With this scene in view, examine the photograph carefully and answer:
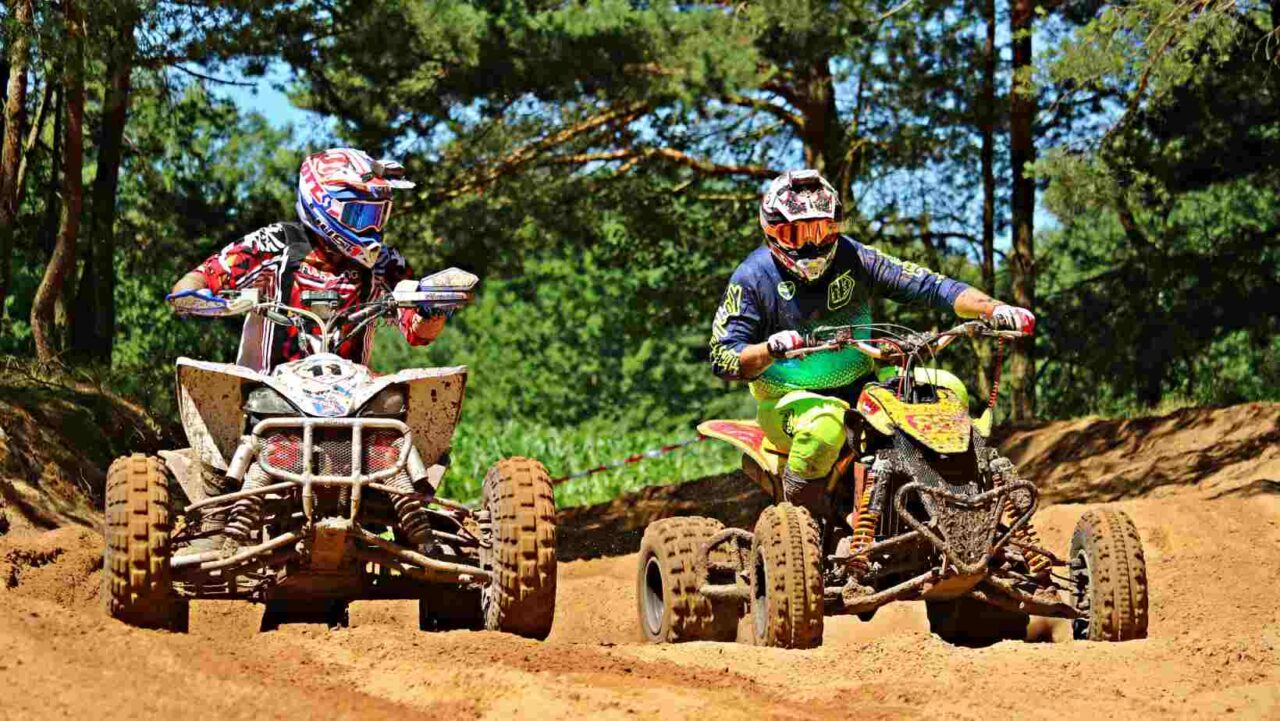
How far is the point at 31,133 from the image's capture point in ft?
66.8

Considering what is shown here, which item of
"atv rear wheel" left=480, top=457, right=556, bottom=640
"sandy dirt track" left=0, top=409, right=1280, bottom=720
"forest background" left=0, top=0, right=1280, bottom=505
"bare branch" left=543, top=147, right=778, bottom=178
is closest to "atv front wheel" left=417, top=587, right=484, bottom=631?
"atv rear wheel" left=480, top=457, right=556, bottom=640

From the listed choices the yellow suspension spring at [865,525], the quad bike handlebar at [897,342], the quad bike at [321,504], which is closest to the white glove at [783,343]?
the quad bike handlebar at [897,342]

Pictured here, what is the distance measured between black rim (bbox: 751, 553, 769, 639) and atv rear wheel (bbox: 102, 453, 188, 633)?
105 inches

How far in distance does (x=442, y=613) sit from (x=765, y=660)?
177 cm

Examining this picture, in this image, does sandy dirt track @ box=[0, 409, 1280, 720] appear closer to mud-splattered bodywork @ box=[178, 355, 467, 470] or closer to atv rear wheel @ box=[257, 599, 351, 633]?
atv rear wheel @ box=[257, 599, 351, 633]

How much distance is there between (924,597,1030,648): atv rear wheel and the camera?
367 inches

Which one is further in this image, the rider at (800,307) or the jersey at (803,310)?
the jersey at (803,310)

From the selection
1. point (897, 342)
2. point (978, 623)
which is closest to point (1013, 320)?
point (897, 342)

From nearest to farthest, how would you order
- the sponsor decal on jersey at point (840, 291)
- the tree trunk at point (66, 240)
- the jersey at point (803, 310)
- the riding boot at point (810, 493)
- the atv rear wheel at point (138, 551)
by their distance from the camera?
the atv rear wheel at point (138, 551) → the riding boot at point (810, 493) → the jersey at point (803, 310) → the sponsor decal on jersey at point (840, 291) → the tree trunk at point (66, 240)

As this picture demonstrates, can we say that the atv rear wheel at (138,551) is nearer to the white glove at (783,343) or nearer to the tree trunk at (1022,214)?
the white glove at (783,343)

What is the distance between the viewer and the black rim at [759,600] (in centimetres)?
845

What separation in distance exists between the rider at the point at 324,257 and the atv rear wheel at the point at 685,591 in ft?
5.30

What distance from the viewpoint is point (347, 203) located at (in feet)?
29.4

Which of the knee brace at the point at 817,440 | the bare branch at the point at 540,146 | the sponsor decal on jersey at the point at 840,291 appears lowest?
the knee brace at the point at 817,440
